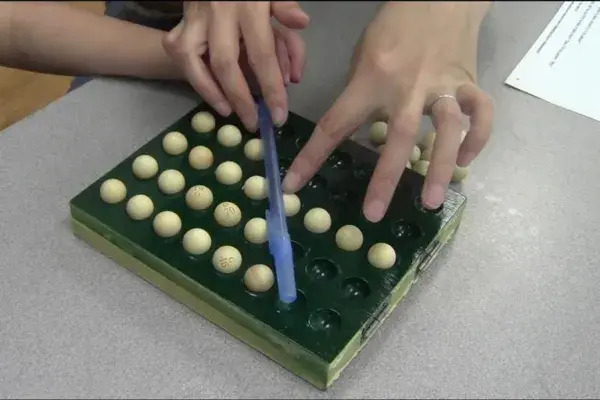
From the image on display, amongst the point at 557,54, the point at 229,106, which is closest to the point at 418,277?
the point at 229,106

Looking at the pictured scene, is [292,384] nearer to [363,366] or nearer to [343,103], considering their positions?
[363,366]

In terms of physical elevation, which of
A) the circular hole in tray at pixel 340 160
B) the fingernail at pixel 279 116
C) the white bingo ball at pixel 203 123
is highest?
the fingernail at pixel 279 116

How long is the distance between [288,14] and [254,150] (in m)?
0.13

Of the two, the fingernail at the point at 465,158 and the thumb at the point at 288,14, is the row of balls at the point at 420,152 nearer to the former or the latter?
the fingernail at the point at 465,158

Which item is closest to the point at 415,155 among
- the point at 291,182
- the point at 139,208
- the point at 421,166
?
the point at 421,166

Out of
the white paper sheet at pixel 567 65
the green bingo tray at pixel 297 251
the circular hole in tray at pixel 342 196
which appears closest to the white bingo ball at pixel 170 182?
the green bingo tray at pixel 297 251

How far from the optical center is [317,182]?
51 centimetres

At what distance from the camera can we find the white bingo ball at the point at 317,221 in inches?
18.2

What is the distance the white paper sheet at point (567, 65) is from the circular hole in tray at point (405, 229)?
24 centimetres

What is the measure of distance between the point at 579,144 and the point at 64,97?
460 mm

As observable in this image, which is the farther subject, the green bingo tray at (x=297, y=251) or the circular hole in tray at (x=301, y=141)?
the circular hole in tray at (x=301, y=141)

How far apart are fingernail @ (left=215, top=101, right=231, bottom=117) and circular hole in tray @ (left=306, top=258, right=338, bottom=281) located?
0.51 feet

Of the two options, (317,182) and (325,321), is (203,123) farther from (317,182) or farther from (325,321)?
(325,321)

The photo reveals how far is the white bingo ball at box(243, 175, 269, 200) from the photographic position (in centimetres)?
48
